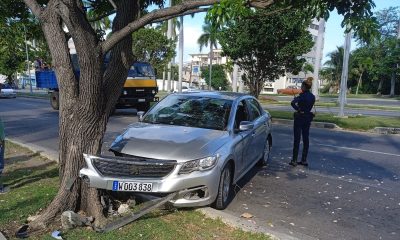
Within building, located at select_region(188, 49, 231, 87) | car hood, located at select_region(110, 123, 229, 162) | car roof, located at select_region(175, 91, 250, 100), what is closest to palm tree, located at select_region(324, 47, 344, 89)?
building, located at select_region(188, 49, 231, 87)

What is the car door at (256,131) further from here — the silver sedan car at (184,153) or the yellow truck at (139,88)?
the yellow truck at (139,88)

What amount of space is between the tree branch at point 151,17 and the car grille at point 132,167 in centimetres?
130

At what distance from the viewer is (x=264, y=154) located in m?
8.32

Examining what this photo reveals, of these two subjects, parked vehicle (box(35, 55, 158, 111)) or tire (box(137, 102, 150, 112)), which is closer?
parked vehicle (box(35, 55, 158, 111))

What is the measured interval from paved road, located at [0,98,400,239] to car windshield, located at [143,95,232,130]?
3.95 feet

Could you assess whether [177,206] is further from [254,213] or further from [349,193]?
[349,193]

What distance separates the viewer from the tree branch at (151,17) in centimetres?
466

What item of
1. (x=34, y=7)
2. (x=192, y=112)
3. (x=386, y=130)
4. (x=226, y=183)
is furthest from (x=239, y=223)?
(x=386, y=130)

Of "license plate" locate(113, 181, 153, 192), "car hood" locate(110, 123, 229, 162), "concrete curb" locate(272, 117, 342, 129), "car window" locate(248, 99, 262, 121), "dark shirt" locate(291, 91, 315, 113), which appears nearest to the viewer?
"license plate" locate(113, 181, 153, 192)

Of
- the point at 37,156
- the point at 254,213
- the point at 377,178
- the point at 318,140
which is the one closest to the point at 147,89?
the point at 318,140

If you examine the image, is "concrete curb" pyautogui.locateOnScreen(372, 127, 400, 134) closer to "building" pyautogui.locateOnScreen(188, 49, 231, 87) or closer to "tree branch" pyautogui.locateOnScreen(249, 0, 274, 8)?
"tree branch" pyautogui.locateOnScreen(249, 0, 274, 8)

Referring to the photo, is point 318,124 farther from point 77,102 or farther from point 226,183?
point 77,102

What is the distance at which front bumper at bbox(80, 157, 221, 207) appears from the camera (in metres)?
4.90

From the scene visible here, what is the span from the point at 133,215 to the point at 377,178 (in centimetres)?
528
